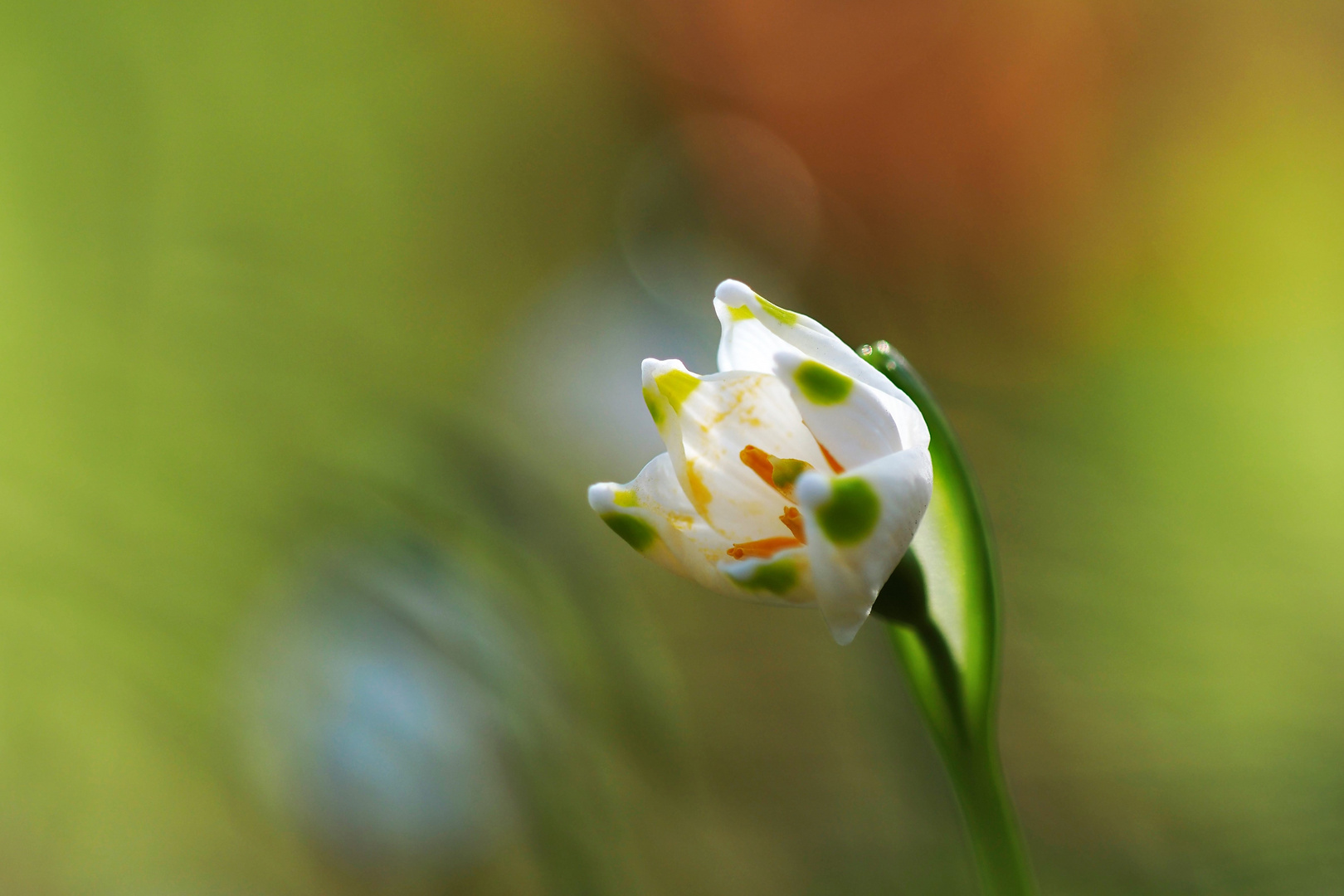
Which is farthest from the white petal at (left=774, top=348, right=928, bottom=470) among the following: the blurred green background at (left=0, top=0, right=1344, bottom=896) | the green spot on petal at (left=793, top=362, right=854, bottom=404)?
the blurred green background at (left=0, top=0, right=1344, bottom=896)

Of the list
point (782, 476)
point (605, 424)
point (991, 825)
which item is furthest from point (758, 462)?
point (605, 424)

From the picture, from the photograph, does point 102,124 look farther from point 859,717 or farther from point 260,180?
point 859,717

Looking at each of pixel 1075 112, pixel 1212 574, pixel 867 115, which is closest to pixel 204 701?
pixel 1212 574

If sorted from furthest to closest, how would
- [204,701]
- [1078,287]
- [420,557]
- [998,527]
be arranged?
[1078,287]
[998,527]
[204,701]
[420,557]

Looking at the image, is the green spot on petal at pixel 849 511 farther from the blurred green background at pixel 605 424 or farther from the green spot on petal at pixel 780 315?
the blurred green background at pixel 605 424

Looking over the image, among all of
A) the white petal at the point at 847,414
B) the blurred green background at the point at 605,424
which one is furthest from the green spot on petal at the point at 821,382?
the blurred green background at the point at 605,424

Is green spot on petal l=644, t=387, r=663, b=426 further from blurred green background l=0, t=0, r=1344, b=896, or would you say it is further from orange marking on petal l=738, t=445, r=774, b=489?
blurred green background l=0, t=0, r=1344, b=896

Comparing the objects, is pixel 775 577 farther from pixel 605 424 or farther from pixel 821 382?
pixel 605 424
